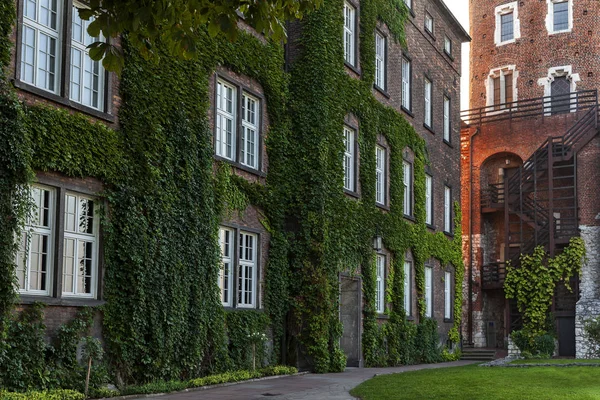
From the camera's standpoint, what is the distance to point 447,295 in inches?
1262

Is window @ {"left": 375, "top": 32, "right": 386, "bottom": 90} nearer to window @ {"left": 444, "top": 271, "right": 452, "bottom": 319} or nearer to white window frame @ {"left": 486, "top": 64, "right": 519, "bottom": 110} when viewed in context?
window @ {"left": 444, "top": 271, "right": 452, "bottom": 319}

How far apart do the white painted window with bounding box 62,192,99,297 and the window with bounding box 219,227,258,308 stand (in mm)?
4103

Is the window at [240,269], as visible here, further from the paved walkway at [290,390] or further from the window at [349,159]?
the window at [349,159]

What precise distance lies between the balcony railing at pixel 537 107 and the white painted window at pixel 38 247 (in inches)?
1185

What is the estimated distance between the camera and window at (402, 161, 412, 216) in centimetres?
2800

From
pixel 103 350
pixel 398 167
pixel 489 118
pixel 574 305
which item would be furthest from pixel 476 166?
pixel 103 350

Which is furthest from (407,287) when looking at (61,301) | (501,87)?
(501,87)

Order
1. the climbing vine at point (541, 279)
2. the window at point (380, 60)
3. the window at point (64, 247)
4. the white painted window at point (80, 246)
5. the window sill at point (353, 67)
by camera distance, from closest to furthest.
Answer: the window at point (64, 247)
the white painted window at point (80, 246)
the window sill at point (353, 67)
the window at point (380, 60)
the climbing vine at point (541, 279)

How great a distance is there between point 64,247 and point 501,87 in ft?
114

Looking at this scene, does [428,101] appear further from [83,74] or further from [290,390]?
[83,74]

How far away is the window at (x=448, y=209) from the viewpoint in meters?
32.5

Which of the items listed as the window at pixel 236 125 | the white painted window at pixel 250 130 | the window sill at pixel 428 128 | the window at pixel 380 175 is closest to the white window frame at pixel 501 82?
the window sill at pixel 428 128

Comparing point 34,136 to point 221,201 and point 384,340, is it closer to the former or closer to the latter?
point 221,201

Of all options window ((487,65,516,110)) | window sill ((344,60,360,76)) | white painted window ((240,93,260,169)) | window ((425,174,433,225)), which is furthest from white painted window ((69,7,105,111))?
window ((487,65,516,110))
